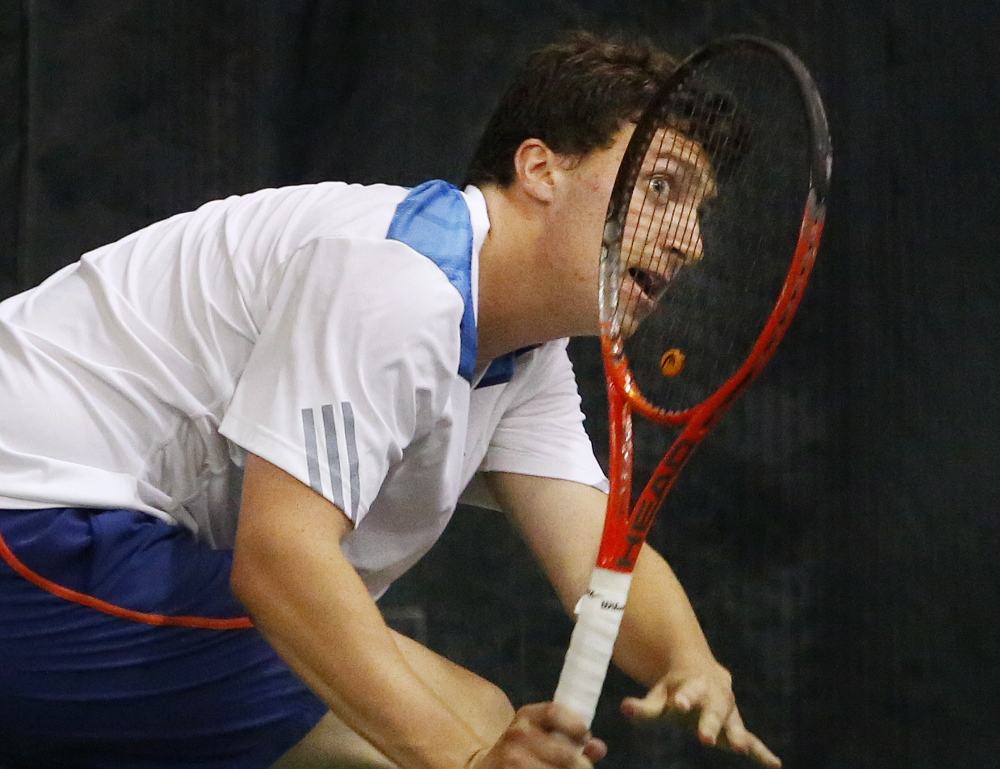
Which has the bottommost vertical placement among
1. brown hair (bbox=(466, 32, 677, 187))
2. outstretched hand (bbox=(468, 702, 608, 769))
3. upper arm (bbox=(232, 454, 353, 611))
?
outstretched hand (bbox=(468, 702, 608, 769))

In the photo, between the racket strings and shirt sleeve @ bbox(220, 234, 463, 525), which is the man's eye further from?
shirt sleeve @ bbox(220, 234, 463, 525)

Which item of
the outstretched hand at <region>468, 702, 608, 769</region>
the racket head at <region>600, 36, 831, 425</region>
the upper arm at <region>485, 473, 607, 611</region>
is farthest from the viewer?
the upper arm at <region>485, 473, 607, 611</region>

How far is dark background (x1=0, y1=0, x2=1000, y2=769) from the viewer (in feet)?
5.38

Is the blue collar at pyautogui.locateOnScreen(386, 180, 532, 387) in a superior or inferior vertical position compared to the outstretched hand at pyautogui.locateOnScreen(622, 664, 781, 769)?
superior

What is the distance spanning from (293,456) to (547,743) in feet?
0.75

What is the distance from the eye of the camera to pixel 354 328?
33.9 inches

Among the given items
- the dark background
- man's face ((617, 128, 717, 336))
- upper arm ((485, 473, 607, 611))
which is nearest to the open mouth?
man's face ((617, 128, 717, 336))

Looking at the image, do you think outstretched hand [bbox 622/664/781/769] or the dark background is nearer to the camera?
outstretched hand [bbox 622/664/781/769]

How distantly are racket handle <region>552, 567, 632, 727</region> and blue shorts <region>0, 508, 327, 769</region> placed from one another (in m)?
0.29

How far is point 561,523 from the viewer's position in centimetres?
121

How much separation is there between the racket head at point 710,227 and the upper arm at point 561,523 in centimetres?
11

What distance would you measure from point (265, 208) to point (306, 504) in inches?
10.3

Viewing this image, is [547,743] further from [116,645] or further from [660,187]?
[660,187]

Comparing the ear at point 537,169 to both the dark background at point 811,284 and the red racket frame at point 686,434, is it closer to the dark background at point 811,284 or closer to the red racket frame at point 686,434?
the red racket frame at point 686,434
